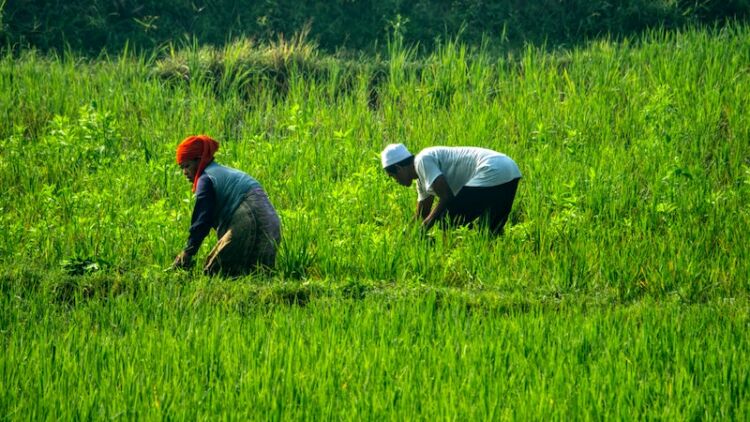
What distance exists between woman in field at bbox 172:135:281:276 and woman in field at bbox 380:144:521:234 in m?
1.09

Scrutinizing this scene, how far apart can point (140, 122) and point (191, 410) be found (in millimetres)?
6495

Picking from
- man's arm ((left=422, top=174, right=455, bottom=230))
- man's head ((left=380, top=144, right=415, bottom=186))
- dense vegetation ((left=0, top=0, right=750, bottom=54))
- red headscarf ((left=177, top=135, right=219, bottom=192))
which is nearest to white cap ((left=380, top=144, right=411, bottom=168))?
man's head ((left=380, top=144, right=415, bottom=186))

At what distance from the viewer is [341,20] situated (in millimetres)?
13914

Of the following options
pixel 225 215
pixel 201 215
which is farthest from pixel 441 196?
pixel 201 215

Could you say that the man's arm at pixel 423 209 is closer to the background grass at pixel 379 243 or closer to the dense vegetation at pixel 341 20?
the background grass at pixel 379 243

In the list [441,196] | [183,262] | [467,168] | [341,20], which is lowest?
[183,262]

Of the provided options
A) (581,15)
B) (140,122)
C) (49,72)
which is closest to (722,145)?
(581,15)

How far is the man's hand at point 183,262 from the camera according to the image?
23.8ft

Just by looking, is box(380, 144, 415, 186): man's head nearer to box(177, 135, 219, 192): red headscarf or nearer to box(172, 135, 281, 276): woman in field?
box(172, 135, 281, 276): woman in field

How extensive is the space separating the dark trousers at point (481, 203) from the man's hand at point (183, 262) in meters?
1.95

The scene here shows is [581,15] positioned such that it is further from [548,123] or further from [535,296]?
[535,296]

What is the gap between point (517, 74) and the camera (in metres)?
11.9

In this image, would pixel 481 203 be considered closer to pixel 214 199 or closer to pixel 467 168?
pixel 467 168

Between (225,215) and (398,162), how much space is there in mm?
1317
